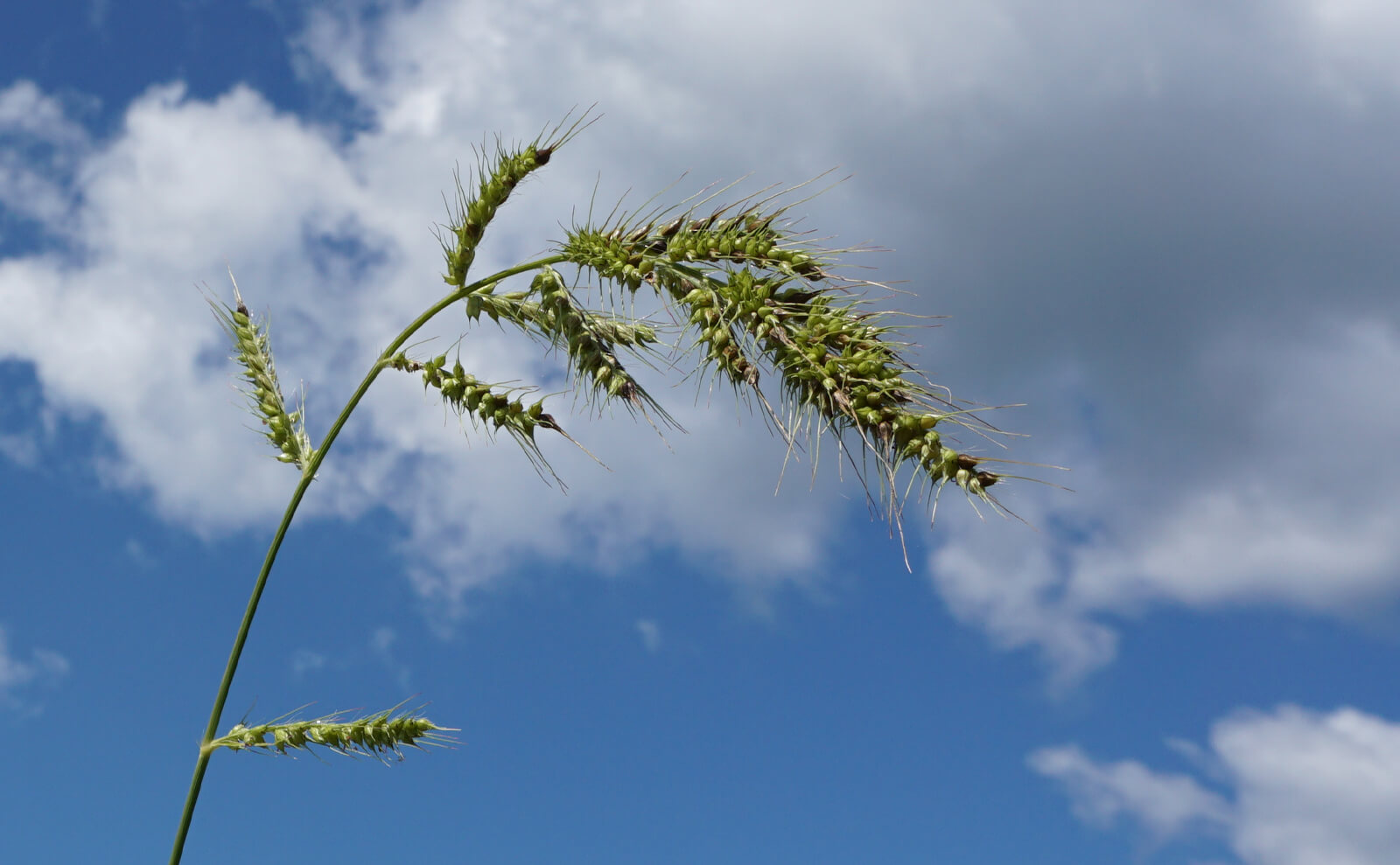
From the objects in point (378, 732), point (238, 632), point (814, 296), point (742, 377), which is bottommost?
point (378, 732)

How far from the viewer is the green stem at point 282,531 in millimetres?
4750

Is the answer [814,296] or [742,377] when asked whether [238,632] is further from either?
[814,296]

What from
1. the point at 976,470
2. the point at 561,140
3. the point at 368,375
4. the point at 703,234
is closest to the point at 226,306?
the point at 368,375

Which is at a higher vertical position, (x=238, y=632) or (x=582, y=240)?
(x=582, y=240)

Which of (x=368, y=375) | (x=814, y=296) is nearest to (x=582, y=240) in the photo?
(x=814, y=296)

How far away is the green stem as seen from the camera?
475cm

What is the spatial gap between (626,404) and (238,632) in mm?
2138

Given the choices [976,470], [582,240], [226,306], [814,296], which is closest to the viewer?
[976,470]

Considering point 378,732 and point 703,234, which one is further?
point 378,732

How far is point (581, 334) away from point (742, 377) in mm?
1005

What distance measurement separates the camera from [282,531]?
4.99 m

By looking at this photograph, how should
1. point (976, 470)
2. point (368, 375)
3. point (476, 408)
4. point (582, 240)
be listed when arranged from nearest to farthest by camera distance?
point (976, 470), point (582, 240), point (476, 408), point (368, 375)

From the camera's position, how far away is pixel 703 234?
413 centimetres

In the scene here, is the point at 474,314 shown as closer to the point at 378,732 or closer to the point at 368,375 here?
the point at 368,375
